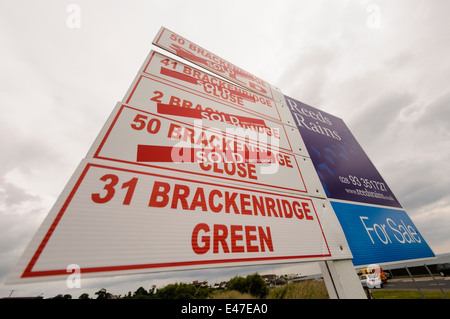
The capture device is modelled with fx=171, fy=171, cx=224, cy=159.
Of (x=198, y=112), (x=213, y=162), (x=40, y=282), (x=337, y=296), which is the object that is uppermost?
(x=198, y=112)

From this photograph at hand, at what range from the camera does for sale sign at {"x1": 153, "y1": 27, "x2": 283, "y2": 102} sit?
2.64m

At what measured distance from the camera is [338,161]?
329cm

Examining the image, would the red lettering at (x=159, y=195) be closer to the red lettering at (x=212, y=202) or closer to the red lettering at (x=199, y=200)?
the red lettering at (x=199, y=200)

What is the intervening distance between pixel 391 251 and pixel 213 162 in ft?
8.91

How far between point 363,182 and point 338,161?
23.9 inches

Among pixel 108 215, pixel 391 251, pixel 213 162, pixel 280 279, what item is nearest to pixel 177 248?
pixel 108 215

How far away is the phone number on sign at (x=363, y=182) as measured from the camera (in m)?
2.97

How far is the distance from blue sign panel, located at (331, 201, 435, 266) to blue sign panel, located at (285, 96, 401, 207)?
8.0 inches

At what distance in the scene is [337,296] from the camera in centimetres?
172

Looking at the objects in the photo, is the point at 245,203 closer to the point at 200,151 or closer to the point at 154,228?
the point at 200,151

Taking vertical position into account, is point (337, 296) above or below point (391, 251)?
below

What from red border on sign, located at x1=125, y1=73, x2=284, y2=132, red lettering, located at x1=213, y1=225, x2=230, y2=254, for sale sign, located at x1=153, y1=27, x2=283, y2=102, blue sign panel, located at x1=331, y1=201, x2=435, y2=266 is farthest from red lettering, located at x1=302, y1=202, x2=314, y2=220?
for sale sign, located at x1=153, y1=27, x2=283, y2=102

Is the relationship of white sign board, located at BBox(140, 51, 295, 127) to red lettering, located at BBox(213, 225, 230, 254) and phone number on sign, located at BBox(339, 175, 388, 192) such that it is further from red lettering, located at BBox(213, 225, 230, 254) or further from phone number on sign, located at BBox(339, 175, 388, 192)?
red lettering, located at BBox(213, 225, 230, 254)
